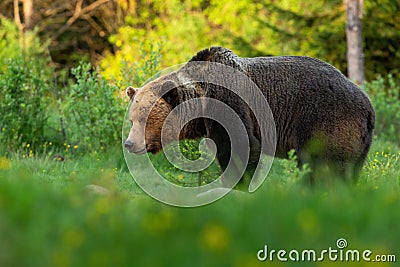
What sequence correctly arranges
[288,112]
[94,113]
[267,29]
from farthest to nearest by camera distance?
[267,29], [94,113], [288,112]

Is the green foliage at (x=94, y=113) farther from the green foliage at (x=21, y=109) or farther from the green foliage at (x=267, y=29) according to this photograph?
the green foliage at (x=267, y=29)

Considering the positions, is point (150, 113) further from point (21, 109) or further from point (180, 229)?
point (21, 109)

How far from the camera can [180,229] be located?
9.58ft

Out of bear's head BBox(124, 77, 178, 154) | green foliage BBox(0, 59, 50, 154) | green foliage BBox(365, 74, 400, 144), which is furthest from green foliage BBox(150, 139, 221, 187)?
green foliage BBox(365, 74, 400, 144)

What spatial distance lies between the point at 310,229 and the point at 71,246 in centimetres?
111

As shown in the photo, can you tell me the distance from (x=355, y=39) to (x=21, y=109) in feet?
27.2

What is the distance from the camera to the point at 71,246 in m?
2.62

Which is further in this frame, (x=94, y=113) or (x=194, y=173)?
(x=94, y=113)

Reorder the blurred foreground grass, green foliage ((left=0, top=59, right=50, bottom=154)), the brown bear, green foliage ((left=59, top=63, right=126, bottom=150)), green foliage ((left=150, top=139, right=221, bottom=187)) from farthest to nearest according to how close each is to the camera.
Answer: green foliage ((left=59, top=63, right=126, bottom=150)) → green foliage ((left=0, top=59, right=50, bottom=154)) → green foliage ((left=150, top=139, right=221, bottom=187)) → the brown bear → the blurred foreground grass

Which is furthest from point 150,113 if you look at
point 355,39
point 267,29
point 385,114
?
point 267,29

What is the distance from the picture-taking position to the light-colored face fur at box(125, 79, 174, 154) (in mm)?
6316

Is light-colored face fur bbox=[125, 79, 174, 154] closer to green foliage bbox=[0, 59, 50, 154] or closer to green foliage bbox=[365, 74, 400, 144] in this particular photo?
green foliage bbox=[0, 59, 50, 154]

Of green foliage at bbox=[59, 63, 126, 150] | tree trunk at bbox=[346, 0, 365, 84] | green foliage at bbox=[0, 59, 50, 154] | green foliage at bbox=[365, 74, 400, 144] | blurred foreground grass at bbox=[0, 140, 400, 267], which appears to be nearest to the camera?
blurred foreground grass at bbox=[0, 140, 400, 267]

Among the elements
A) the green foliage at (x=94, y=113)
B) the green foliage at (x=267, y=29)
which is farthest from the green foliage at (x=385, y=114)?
the green foliage at (x=94, y=113)
